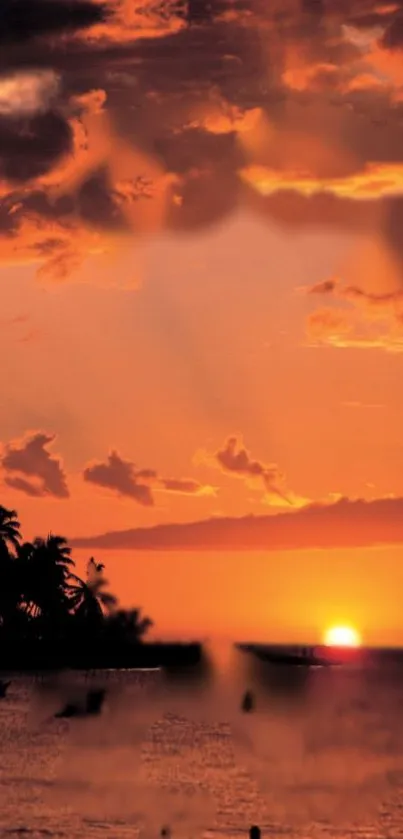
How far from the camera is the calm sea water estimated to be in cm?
7281

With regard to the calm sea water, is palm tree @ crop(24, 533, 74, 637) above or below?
above

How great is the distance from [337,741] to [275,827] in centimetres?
7187

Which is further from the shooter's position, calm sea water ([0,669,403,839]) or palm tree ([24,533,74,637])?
palm tree ([24,533,74,637])

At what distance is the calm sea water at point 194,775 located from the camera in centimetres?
7281

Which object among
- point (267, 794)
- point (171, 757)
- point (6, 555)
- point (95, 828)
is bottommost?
point (95, 828)

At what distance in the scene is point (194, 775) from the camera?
99750 millimetres

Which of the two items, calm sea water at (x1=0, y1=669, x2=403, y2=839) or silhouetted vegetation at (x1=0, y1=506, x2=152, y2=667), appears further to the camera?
silhouetted vegetation at (x1=0, y1=506, x2=152, y2=667)

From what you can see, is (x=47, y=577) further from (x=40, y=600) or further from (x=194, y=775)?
(x=194, y=775)

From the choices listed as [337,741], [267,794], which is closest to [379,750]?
[337,741]

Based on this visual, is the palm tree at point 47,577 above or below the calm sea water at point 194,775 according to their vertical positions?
above

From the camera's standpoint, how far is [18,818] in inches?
2746

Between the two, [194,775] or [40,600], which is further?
[40,600]

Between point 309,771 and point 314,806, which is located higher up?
point 309,771

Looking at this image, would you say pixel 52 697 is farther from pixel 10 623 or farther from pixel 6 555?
pixel 6 555
